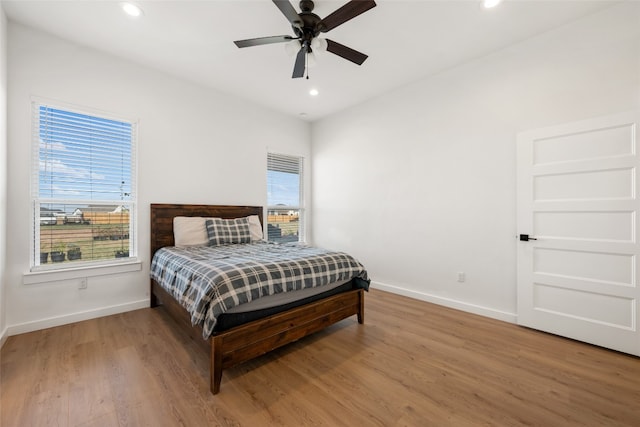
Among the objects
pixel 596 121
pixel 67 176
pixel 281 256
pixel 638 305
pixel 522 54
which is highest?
pixel 522 54

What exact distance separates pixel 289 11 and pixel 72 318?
3.59m

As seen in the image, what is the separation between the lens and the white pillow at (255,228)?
3.82 meters

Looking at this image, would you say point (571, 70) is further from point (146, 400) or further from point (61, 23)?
point (61, 23)

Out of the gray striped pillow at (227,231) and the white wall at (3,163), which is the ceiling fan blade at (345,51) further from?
the white wall at (3,163)

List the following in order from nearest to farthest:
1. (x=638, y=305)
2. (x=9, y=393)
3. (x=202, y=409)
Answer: (x=202, y=409)
(x=9, y=393)
(x=638, y=305)

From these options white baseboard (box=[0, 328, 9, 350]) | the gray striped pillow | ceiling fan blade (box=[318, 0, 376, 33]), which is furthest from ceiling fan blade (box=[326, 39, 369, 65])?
white baseboard (box=[0, 328, 9, 350])

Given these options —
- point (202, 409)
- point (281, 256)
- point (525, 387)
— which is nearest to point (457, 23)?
point (281, 256)

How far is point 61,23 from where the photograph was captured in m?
2.48

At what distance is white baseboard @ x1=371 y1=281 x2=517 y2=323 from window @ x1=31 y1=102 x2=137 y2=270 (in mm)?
3455

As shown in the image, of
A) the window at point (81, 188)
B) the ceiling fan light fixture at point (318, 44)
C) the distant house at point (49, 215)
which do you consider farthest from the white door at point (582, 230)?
the distant house at point (49, 215)

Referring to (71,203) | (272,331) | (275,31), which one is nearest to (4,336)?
(71,203)

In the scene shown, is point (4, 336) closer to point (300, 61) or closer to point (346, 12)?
point (300, 61)

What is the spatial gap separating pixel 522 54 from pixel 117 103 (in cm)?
446

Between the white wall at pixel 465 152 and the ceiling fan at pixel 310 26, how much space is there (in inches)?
61.7
